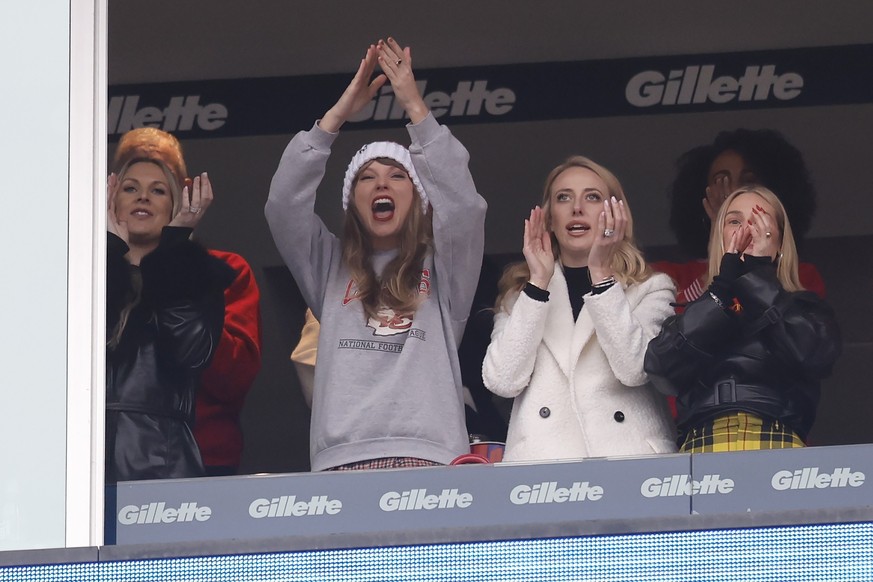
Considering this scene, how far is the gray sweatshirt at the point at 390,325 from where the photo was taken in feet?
14.7

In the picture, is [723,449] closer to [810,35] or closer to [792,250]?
[792,250]

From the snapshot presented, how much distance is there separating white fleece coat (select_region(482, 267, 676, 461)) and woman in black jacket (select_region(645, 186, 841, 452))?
0.10m

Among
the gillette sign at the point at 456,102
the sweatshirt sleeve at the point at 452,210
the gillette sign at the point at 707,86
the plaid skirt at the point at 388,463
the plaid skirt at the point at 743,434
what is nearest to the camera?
the plaid skirt at the point at 743,434

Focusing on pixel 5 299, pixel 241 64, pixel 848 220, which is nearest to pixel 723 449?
pixel 5 299

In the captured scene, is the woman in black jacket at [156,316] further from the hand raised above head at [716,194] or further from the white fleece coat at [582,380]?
the hand raised above head at [716,194]

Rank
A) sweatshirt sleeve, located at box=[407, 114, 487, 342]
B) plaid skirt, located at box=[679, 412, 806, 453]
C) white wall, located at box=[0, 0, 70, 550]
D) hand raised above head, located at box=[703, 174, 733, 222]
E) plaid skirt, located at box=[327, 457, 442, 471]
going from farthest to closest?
hand raised above head, located at box=[703, 174, 733, 222], sweatshirt sleeve, located at box=[407, 114, 487, 342], plaid skirt, located at box=[327, 457, 442, 471], plaid skirt, located at box=[679, 412, 806, 453], white wall, located at box=[0, 0, 70, 550]

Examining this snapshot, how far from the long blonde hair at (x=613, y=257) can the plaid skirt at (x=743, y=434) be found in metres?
0.51

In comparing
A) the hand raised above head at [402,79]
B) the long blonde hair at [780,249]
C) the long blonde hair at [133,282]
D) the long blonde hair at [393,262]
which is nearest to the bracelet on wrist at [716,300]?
the long blonde hair at [780,249]

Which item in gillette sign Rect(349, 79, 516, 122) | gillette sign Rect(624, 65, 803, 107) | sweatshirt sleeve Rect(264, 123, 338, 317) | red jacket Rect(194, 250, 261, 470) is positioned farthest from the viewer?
gillette sign Rect(349, 79, 516, 122)

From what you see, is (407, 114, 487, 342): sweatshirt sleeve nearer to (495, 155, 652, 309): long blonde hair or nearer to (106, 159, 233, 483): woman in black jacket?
(495, 155, 652, 309): long blonde hair

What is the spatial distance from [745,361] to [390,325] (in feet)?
3.12

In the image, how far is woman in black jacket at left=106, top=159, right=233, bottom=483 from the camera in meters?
4.31

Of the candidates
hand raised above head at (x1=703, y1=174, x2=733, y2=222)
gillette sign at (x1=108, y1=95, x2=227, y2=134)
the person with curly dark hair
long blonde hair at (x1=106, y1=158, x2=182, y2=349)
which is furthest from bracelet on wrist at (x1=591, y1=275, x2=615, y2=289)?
gillette sign at (x1=108, y1=95, x2=227, y2=134)

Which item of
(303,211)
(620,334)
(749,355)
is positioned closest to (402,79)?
(303,211)
